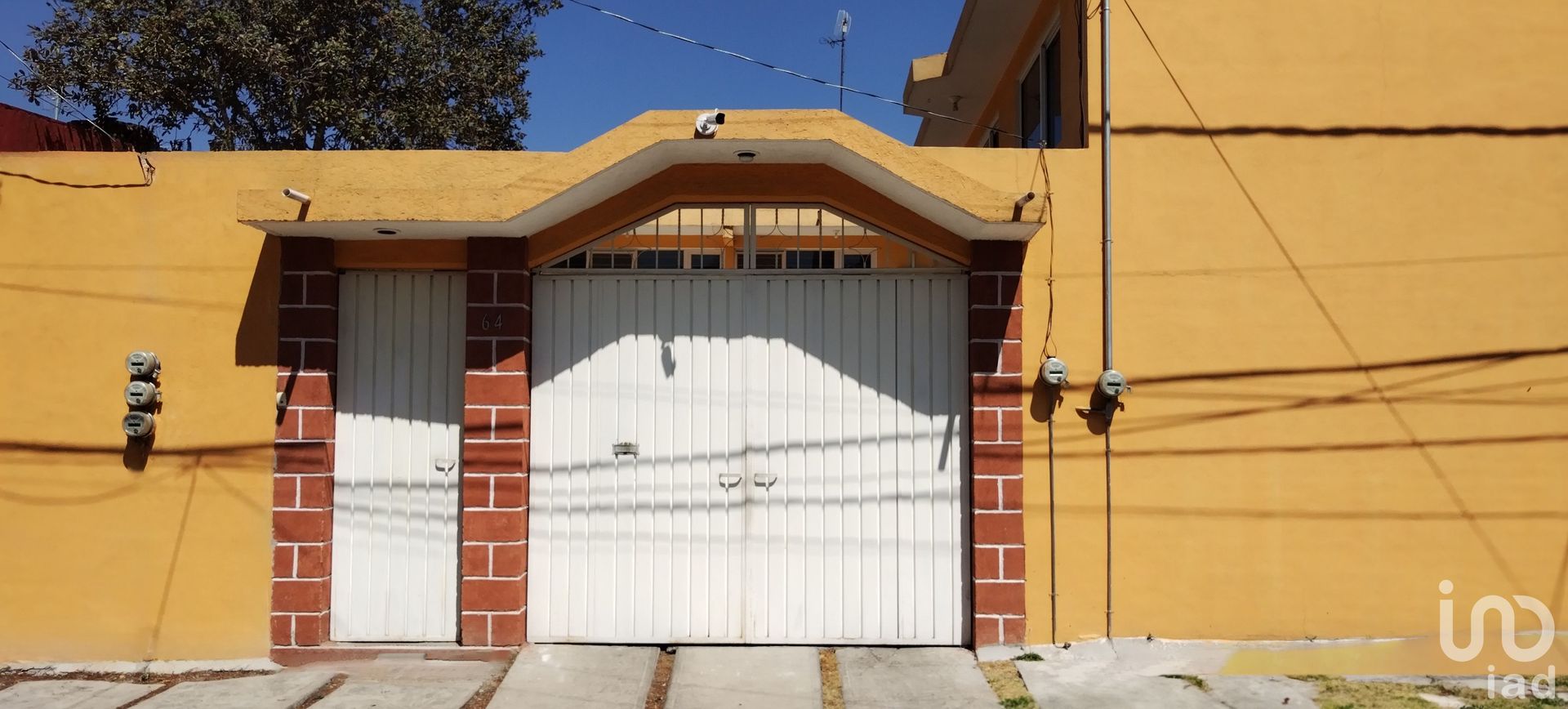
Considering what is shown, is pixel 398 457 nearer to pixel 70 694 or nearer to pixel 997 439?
pixel 70 694

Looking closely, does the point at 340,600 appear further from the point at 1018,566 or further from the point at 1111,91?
the point at 1111,91

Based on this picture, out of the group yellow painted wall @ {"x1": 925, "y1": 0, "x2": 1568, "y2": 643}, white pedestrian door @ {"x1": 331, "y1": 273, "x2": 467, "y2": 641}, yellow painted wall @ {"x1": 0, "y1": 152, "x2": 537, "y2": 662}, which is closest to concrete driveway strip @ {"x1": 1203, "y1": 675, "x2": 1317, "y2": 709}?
yellow painted wall @ {"x1": 925, "y1": 0, "x2": 1568, "y2": 643}

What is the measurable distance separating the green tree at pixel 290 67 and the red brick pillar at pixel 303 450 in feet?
30.7

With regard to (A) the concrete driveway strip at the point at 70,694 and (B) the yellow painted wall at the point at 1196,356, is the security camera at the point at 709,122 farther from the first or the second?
(A) the concrete driveway strip at the point at 70,694

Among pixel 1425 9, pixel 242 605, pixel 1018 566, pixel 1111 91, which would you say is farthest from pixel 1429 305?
pixel 242 605

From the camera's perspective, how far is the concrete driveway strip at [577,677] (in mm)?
5234

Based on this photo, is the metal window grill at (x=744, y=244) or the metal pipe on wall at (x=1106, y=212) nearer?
the metal pipe on wall at (x=1106, y=212)

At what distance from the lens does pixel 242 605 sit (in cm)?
584

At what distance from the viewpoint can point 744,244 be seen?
6090mm

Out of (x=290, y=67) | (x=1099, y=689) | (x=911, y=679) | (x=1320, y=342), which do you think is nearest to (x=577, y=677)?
(x=911, y=679)

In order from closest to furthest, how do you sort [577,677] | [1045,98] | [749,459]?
1. [577,677]
2. [749,459]
3. [1045,98]

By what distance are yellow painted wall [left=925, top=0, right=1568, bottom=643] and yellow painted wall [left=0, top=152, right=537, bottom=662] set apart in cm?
366

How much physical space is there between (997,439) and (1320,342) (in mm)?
1962

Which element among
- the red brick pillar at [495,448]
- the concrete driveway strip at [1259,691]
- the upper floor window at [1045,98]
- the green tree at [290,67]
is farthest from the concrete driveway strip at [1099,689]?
the green tree at [290,67]
